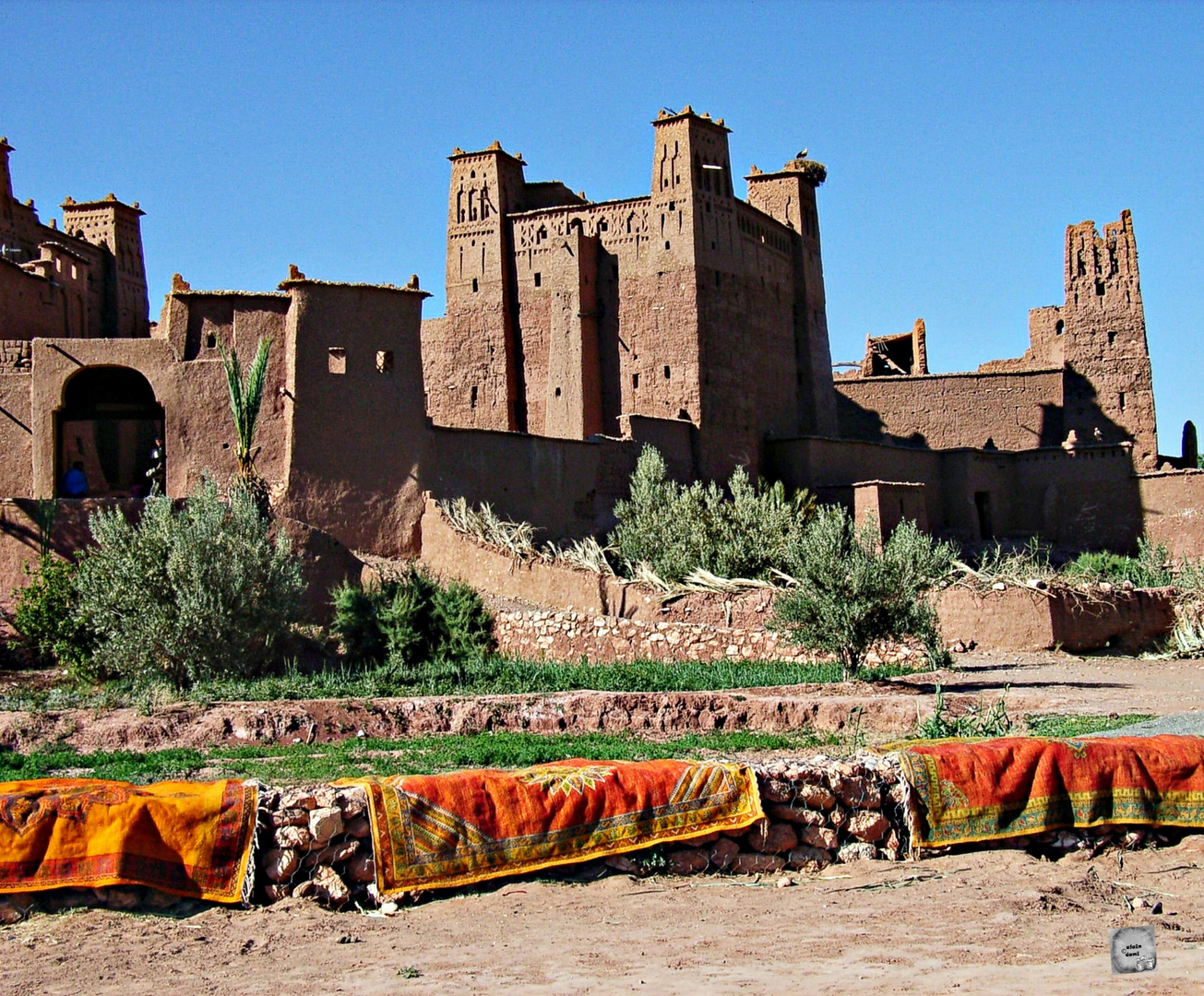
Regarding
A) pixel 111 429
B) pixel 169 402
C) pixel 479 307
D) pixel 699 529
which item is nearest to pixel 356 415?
pixel 169 402

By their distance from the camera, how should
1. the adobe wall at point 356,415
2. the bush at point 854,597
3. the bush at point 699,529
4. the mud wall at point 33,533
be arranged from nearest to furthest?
the bush at point 854,597 → the mud wall at point 33,533 → the bush at point 699,529 → the adobe wall at point 356,415

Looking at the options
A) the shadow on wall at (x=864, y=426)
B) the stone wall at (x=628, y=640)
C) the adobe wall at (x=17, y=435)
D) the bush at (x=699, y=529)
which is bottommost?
the stone wall at (x=628, y=640)

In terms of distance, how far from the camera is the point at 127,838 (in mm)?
7125

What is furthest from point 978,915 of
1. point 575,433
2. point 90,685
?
point 575,433

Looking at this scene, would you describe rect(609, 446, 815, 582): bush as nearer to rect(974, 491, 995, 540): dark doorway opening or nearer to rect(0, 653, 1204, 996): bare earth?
rect(974, 491, 995, 540): dark doorway opening

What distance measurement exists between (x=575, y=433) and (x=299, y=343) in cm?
978

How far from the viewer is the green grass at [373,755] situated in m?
10.8

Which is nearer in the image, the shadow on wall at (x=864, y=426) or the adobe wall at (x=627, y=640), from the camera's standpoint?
the adobe wall at (x=627, y=640)

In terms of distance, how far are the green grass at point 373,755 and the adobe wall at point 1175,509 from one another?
2346cm

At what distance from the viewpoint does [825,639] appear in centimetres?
1575

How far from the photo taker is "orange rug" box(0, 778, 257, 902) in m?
7.05

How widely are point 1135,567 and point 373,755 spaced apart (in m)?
19.3

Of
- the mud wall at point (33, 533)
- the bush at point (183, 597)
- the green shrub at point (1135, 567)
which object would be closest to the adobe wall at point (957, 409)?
the green shrub at point (1135, 567)

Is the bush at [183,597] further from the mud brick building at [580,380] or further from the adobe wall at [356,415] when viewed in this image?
the adobe wall at [356,415]
